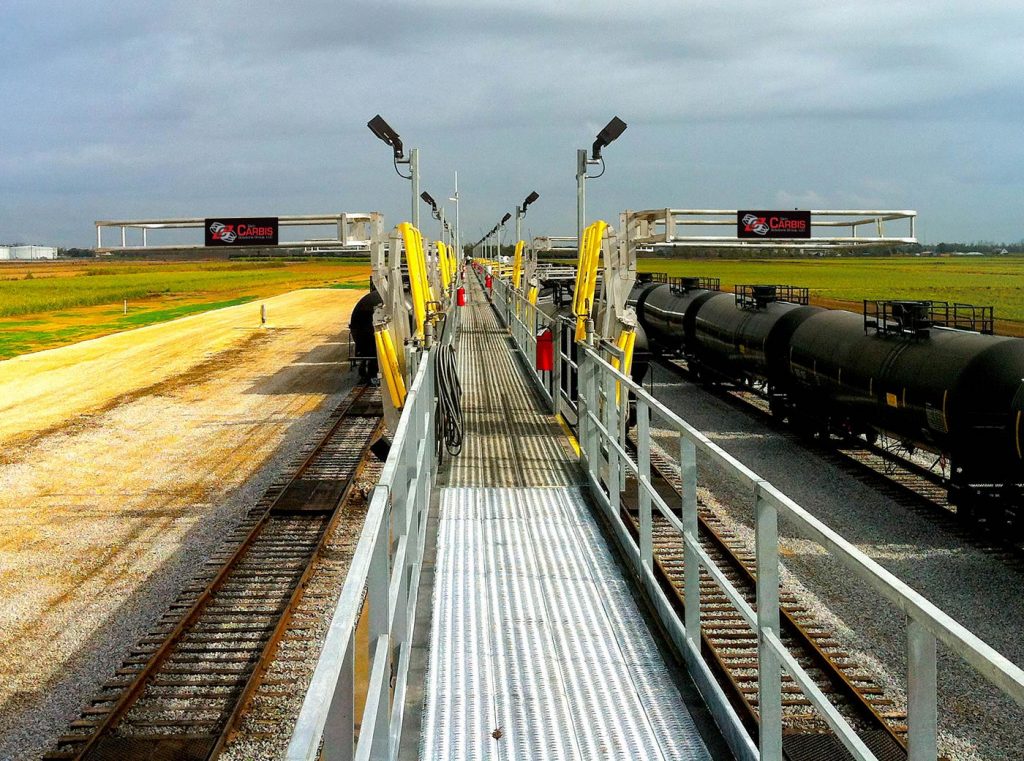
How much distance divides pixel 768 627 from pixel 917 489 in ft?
39.2

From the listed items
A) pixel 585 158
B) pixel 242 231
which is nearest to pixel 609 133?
pixel 585 158

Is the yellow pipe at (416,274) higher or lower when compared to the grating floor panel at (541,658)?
higher

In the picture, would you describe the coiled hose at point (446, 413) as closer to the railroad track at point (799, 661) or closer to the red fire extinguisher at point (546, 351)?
the railroad track at point (799, 661)

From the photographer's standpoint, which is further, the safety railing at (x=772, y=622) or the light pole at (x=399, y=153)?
the light pole at (x=399, y=153)

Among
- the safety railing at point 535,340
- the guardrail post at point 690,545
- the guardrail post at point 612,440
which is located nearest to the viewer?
the guardrail post at point 690,545

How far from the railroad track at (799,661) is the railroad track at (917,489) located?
10.7 ft

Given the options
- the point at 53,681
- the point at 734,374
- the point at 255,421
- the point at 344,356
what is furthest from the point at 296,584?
the point at 344,356

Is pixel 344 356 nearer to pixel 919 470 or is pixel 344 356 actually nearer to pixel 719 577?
pixel 919 470

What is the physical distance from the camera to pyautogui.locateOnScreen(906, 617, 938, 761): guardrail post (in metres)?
2.83

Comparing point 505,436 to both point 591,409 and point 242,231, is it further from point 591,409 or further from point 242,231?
point 242,231

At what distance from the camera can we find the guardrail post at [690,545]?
19.1 feet

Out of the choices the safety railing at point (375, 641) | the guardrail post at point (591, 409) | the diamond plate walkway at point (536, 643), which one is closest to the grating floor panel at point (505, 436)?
the diamond plate walkway at point (536, 643)

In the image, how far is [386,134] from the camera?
1680 cm

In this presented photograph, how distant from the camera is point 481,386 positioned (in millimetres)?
18719
